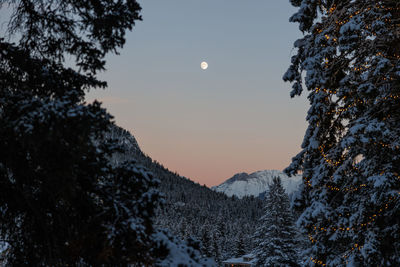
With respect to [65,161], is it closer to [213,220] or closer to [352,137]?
[352,137]

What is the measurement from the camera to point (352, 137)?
296 inches

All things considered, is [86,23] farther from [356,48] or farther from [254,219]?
[254,219]

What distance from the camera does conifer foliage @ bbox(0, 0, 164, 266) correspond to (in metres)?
4.07

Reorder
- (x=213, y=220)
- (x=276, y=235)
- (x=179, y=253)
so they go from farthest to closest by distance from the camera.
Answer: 1. (x=213, y=220)
2. (x=276, y=235)
3. (x=179, y=253)

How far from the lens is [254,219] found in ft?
555

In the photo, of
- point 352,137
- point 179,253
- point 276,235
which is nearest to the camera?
point 179,253

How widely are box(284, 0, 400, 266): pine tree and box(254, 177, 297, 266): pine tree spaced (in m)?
21.4

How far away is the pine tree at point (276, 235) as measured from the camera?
29141 millimetres

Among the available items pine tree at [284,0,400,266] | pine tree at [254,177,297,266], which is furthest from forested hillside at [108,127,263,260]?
pine tree at [284,0,400,266]

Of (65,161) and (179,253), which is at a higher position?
(65,161)

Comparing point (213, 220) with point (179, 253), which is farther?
point (213, 220)

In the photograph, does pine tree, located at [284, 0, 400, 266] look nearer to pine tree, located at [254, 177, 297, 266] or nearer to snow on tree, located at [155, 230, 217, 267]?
snow on tree, located at [155, 230, 217, 267]

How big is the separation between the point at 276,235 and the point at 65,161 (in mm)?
28848

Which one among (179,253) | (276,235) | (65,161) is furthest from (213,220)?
(65,161)
